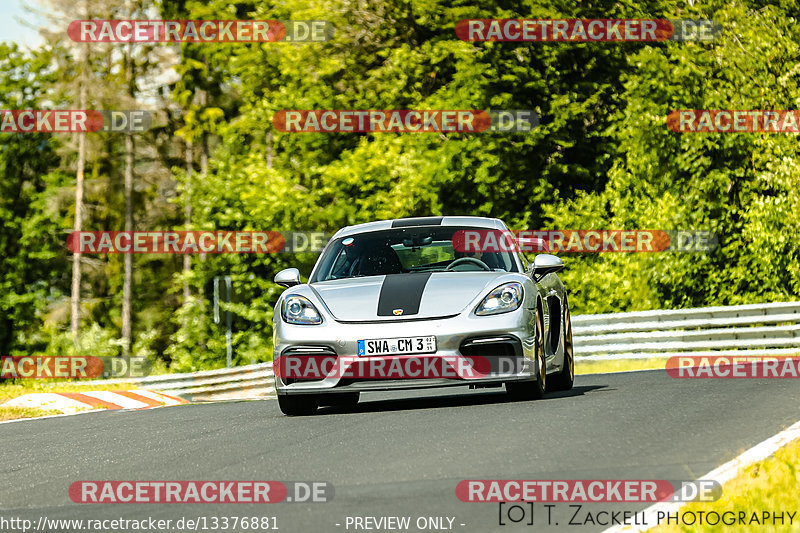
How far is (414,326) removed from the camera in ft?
30.0

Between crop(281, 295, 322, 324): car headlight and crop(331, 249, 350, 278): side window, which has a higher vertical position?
crop(331, 249, 350, 278): side window

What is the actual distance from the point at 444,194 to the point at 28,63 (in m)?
23.9

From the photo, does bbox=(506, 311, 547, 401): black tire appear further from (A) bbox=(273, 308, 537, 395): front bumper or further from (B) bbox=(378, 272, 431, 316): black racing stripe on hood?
(B) bbox=(378, 272, 431, 316): black racing stripe on hood

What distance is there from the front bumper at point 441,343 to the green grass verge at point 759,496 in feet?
10.4

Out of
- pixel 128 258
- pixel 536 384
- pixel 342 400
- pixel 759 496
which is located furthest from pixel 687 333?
pixel 128 258

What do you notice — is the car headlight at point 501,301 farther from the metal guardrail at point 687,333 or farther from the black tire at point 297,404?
the metal guardrail at point 687,333

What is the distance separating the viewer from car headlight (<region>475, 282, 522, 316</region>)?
30.7 feet

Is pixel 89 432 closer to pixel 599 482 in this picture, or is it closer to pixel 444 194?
pixel 599 482

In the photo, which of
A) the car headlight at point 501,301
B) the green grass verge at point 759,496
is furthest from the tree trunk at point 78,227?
the green grass verge at point 759,496

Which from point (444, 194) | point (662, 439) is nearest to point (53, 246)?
point (444, 194)

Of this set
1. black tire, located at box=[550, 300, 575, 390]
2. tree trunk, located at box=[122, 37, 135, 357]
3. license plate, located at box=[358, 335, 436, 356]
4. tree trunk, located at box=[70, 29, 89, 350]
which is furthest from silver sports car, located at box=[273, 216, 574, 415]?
tree trunk, located at box=[122, 37, 135, 357]

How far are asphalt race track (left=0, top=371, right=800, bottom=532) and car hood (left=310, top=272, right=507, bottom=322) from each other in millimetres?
807

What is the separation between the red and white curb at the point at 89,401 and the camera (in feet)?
45.9

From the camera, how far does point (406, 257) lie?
11.4 m
